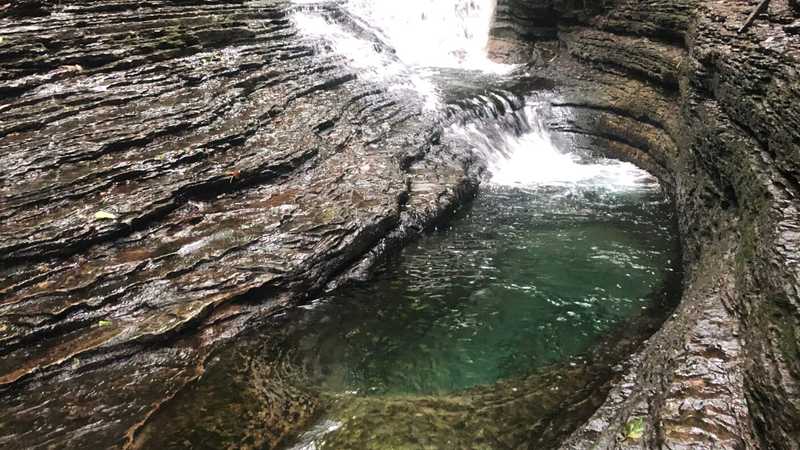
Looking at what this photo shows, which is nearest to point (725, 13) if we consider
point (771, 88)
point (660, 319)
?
point (771, 88)

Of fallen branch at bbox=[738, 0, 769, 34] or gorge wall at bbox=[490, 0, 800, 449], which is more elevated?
fallen branch at bbox=[738, 0, 769, 34]

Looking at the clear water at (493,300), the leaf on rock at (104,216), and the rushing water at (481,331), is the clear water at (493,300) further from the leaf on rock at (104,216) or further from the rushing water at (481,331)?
the leaf on rock at (104,216)

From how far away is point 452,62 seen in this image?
16.9m

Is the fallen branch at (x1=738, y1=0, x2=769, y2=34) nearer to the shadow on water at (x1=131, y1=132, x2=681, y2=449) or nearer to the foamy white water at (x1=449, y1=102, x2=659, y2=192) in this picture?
the shadow on water at (x1=131, y1=132, x2=681, y2=449)

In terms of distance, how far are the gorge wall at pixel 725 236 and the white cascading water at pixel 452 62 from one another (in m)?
1.63

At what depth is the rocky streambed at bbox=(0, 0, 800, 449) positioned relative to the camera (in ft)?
12.7

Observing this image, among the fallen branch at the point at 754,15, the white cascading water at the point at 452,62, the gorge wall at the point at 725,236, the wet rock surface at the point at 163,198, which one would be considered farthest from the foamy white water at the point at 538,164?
the fallen branch at the point at 754,15

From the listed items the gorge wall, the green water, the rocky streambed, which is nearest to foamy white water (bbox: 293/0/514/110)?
the rocky streambed

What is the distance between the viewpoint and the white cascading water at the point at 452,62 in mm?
10656

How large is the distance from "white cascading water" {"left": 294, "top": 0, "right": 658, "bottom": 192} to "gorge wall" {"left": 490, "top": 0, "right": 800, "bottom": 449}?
163 centimetres

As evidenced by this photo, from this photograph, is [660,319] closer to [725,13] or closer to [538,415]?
[538,415]

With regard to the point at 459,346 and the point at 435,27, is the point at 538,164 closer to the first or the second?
the point at 459,346

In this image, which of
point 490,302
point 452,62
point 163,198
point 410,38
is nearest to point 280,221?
point 163,198

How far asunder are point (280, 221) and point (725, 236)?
5.14m
